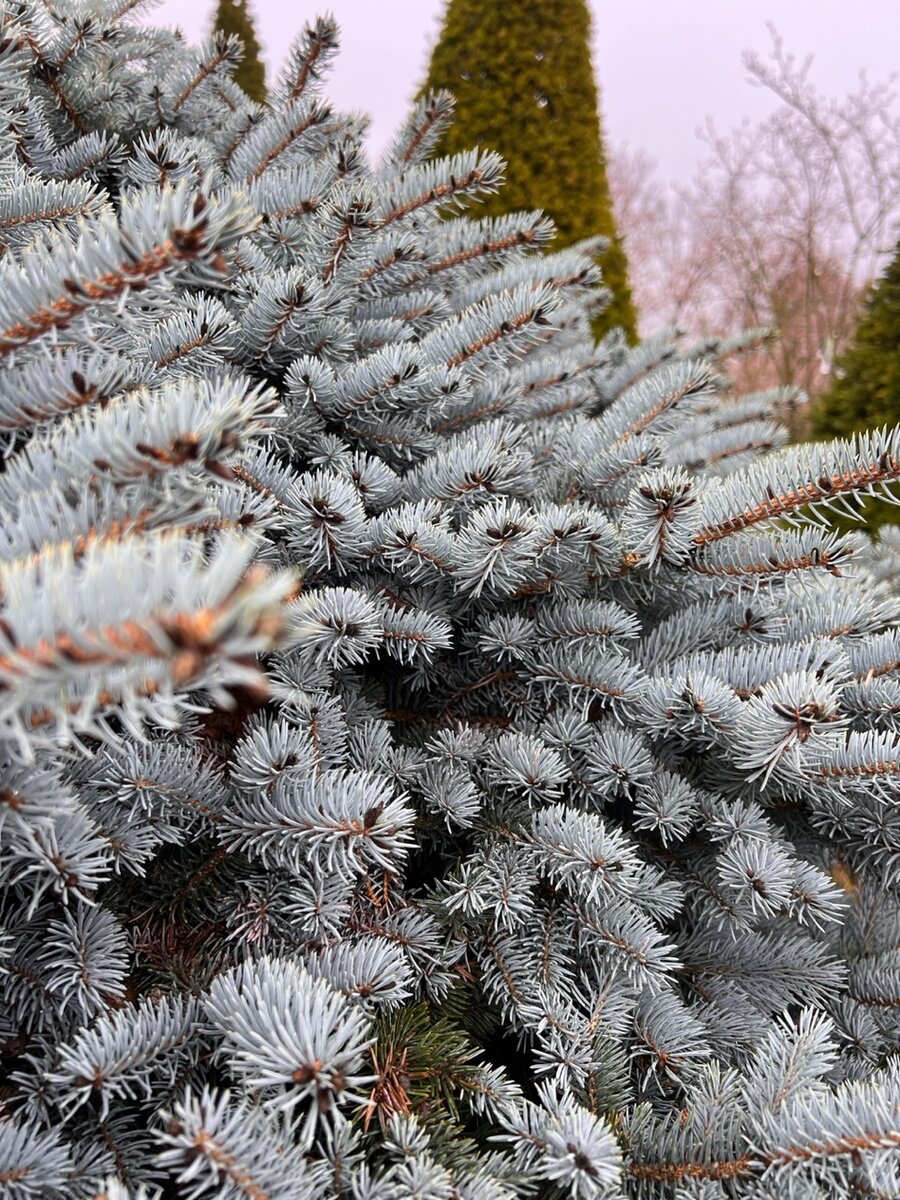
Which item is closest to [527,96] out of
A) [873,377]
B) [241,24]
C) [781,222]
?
[873,377]

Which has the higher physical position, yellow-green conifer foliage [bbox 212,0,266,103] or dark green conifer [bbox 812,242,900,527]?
yellow-green conifer foliage [bbox 212,0,266,103]

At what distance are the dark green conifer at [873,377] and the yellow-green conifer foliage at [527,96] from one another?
3.51 ft

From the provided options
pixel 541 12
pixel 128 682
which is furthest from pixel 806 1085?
pixel 541 12

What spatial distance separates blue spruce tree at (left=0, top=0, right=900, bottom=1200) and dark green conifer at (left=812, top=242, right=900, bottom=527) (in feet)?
5.96

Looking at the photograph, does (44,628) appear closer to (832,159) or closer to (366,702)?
(366,702)

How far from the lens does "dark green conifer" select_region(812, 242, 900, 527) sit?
9.23ft

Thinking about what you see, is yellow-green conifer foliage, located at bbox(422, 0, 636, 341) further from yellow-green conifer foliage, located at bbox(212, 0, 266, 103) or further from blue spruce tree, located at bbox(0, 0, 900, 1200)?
yellow-green conifer foliage, located at bbox(212, 0, 266, 103)

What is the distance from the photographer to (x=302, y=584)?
38.8 inches

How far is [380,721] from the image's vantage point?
933 millimetres

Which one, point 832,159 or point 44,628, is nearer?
point 44,628

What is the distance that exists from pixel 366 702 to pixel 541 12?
2883 millimetres

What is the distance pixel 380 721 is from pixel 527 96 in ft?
8.91

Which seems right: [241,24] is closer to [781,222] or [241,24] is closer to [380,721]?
[380,721]

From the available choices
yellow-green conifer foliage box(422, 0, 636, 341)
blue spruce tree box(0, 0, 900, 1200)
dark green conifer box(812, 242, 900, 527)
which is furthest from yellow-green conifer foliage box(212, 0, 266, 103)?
blue spruce tree box(0, 0, 900, 1200)
